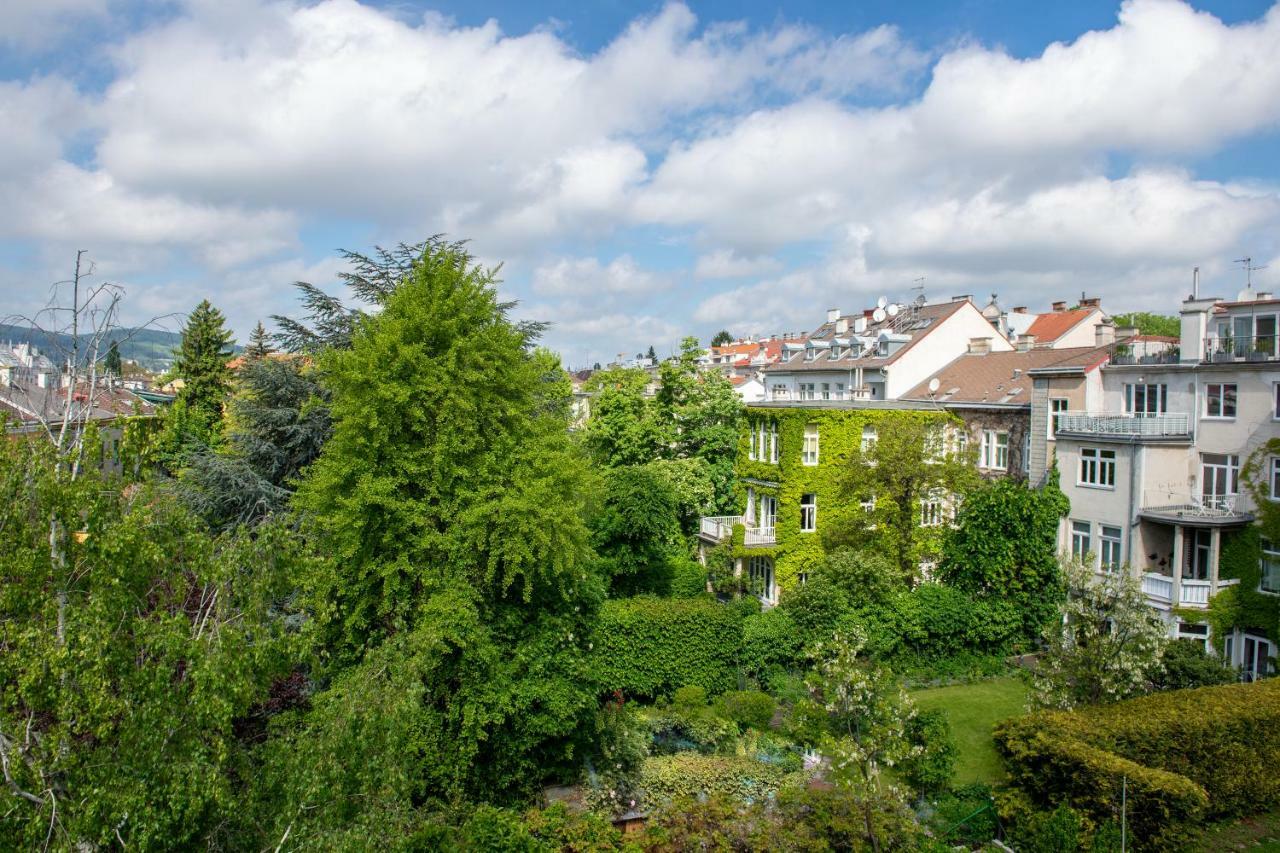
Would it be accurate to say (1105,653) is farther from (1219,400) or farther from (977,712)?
(1219,400)

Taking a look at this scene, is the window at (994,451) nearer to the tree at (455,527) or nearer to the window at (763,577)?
the window at (763,577)

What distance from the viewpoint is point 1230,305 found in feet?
79.8

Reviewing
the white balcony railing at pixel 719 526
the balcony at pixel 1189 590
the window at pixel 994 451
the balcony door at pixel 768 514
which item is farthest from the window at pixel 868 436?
the balcony at pixel 1189 590

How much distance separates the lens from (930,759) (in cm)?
1836

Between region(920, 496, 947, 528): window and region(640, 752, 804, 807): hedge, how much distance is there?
44.9 feet

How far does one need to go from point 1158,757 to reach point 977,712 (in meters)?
6.41

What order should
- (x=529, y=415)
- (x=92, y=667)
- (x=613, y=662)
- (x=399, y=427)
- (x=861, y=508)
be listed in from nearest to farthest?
(x=92, y=667)
(x=399, y=427)
(x=529, y=415)
(x=613, y=662)
(x=861, y=508)

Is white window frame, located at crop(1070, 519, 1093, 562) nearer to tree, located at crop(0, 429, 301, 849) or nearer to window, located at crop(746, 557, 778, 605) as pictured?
window, located at crop(746, 557, 778, 605)

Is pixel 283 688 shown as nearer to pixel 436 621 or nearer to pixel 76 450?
pixel 436 621

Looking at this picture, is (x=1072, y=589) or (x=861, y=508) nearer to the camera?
(x=1072, y=589)

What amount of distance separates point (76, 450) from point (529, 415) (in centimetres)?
1168

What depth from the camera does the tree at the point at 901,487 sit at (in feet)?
91.2

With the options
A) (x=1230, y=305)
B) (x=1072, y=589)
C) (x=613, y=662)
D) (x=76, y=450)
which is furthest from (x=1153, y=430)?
(x=76, y=450)

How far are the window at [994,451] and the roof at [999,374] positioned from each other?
1.34 m
